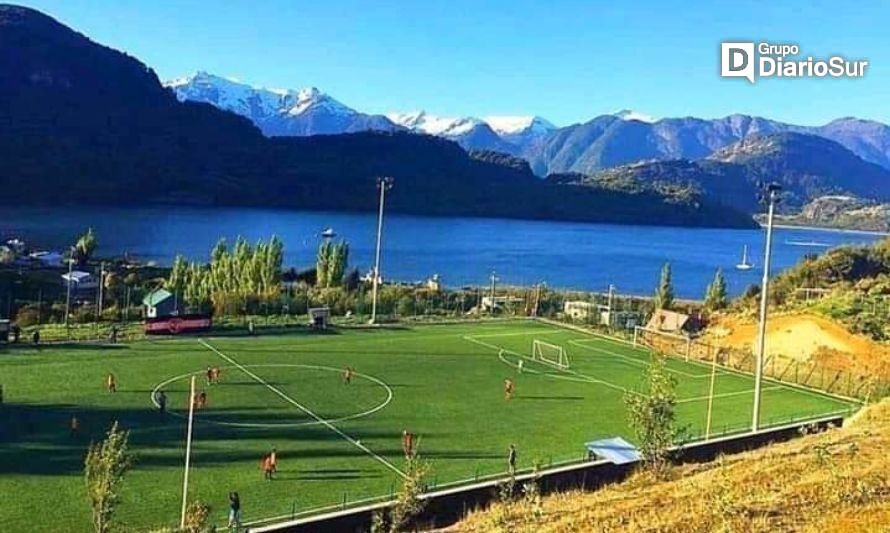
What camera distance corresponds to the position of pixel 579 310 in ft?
224

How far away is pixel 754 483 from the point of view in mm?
17750

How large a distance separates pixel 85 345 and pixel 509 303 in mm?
37341

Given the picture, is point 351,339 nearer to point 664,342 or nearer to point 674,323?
point 664,342

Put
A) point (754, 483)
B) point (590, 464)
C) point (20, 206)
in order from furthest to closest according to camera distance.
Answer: point (20, 206)
point (590, 464)
point (754, 483)

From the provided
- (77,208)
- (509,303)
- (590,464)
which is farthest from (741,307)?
(77,208)

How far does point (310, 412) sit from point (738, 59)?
19.7 metres

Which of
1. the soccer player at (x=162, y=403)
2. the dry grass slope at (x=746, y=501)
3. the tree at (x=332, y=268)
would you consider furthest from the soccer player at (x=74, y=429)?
the tree at (x=332, y=268)

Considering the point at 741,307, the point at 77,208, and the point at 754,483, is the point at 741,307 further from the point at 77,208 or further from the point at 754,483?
the point at 77,208

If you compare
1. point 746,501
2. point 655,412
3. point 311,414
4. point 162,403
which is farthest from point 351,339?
point 746,501

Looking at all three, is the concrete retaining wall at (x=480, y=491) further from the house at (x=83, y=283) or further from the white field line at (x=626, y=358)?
the house at (x=83, y=283)

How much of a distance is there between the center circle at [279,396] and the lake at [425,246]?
73.6m

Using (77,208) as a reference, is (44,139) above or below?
above

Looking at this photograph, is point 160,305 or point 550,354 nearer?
point 550,354

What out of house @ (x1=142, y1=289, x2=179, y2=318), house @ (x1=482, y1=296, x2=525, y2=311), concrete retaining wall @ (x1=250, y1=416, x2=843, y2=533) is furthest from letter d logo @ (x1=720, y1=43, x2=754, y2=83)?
house @ (x1=482, y1=296, x2=525, y2=311)
